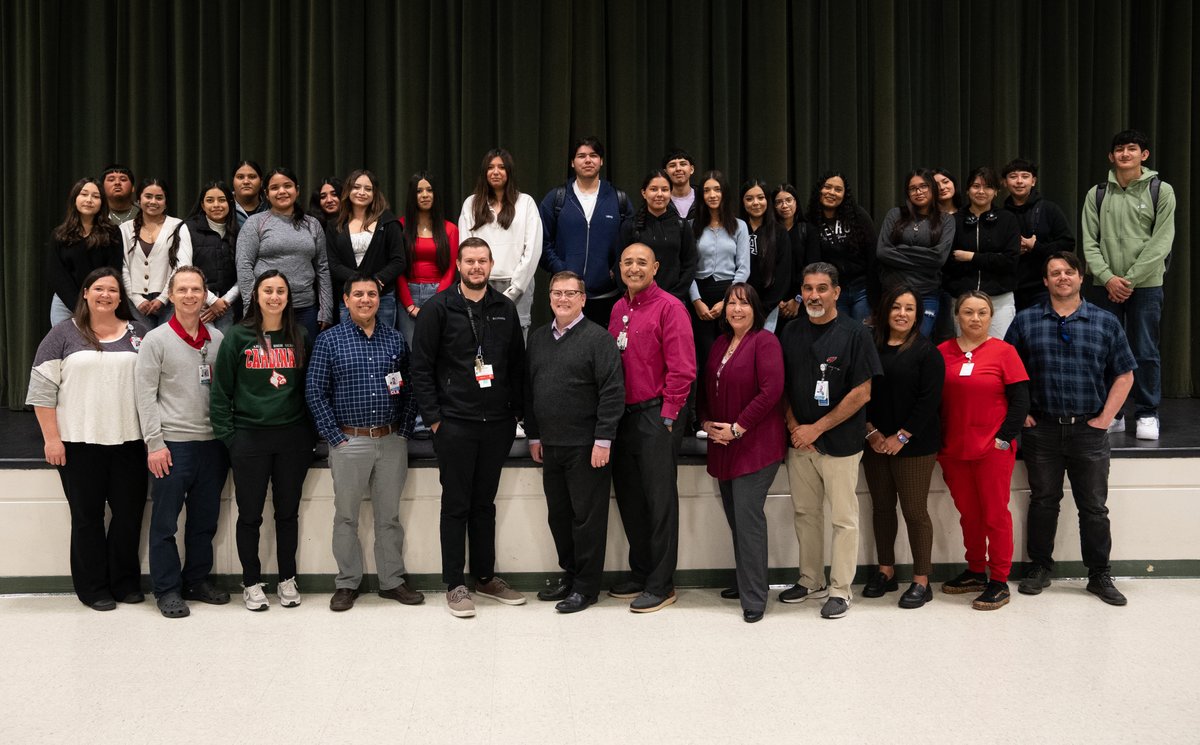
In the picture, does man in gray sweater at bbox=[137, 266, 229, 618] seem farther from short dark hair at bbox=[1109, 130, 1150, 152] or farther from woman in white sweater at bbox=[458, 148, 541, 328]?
short dark hair at bbox=[1109, 130, 1150, 152]

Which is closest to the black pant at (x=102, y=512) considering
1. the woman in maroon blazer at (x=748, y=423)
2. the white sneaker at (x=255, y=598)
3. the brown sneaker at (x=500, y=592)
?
the white sneaker at (x=255, y=598)

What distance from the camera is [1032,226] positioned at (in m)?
4.67

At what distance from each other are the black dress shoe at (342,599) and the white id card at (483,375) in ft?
3.39

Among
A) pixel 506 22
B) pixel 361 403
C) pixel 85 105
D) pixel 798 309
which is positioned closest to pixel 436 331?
pixel 361 403

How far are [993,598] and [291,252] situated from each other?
11.1ft

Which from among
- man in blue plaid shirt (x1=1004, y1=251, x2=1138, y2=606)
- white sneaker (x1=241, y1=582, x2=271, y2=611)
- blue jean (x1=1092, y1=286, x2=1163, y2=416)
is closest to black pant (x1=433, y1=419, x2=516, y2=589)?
white sneaker (x1=241, y1=582, x2=271, y2=611)

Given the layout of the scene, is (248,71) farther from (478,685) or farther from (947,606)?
(947,606)

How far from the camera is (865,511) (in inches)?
162

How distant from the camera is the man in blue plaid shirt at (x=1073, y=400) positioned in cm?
383

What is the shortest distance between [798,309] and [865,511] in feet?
3.59

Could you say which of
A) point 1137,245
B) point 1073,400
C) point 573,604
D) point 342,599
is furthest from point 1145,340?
point 342,599

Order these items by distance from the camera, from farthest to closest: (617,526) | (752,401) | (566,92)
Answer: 1. (566,92)
2. (617,526)
3. (752,401)

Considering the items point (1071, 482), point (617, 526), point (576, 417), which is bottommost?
point (617, 526)

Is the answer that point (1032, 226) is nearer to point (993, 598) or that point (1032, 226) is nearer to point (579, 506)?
point (993, 598)
